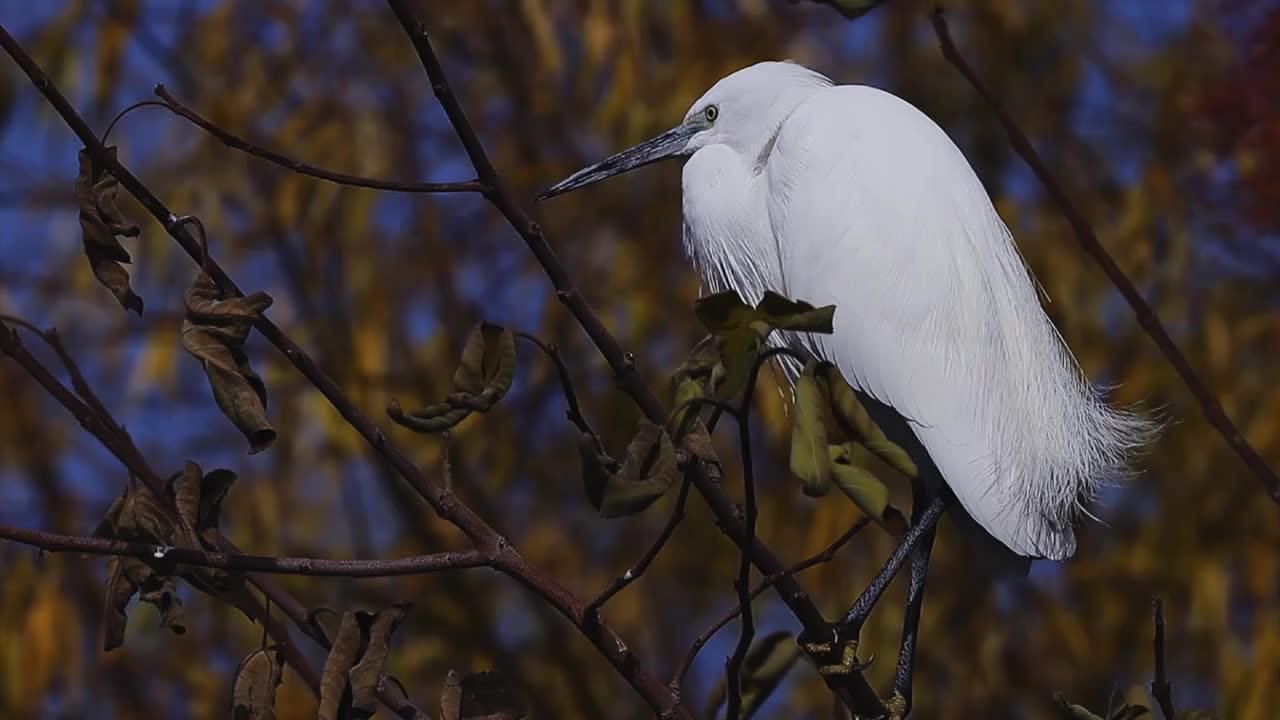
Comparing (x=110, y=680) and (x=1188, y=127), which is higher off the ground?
(x=110, y=680)

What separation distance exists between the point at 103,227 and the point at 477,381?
31 centimetres

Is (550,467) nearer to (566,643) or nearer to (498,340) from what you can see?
(566,643)

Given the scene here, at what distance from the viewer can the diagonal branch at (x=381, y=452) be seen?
3.65 ft

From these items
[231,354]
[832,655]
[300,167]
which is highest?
[300,167]

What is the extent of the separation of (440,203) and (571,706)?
1183 millimetres

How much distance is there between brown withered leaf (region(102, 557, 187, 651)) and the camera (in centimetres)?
123

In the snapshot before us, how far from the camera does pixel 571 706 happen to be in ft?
11.3

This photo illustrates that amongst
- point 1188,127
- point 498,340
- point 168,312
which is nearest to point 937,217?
point 498,340

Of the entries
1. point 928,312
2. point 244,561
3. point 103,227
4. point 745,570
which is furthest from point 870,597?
point 103,227

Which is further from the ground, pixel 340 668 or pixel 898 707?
pixel 340 668

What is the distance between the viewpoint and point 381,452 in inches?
46.0

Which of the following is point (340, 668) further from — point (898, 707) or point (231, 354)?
point (898, 707)

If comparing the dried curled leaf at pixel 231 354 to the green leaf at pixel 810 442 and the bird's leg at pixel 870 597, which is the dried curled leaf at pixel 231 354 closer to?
the green leaf at pixel 810 442

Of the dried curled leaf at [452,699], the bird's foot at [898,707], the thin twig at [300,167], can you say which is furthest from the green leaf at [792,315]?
the bird's foot at [898,707]
